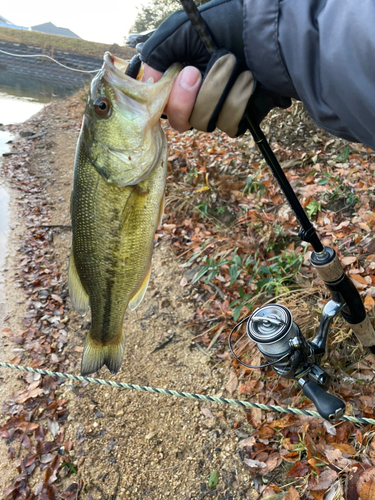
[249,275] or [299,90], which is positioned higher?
[299,90]

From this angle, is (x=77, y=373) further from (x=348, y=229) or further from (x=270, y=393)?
(x=348, y=229)

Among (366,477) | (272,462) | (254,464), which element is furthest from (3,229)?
(366,477)

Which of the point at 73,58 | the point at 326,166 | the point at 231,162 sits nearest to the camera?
the point at 326,166

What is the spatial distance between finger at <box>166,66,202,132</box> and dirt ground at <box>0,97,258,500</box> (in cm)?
248

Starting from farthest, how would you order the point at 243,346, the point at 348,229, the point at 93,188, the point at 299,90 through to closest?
1. the point at 348,229
2. the point at 243,346
3. the point at 93,188
4. the point at 299,90

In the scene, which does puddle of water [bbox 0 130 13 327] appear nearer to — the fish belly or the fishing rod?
the fish belly

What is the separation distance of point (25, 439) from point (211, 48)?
3642mm

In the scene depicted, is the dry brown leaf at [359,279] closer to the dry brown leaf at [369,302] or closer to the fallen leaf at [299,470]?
the dry brown leaf at [369,302]

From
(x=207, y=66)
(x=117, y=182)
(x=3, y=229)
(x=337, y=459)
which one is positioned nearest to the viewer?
(x=207, y=66)

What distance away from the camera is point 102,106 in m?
1.57

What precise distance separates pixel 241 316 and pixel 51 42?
48.4 meters

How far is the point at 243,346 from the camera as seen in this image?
10.1ft

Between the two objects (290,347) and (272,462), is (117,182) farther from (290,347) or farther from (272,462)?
(272,462)

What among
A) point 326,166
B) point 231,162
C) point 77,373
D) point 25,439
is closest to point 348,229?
point 326,166
